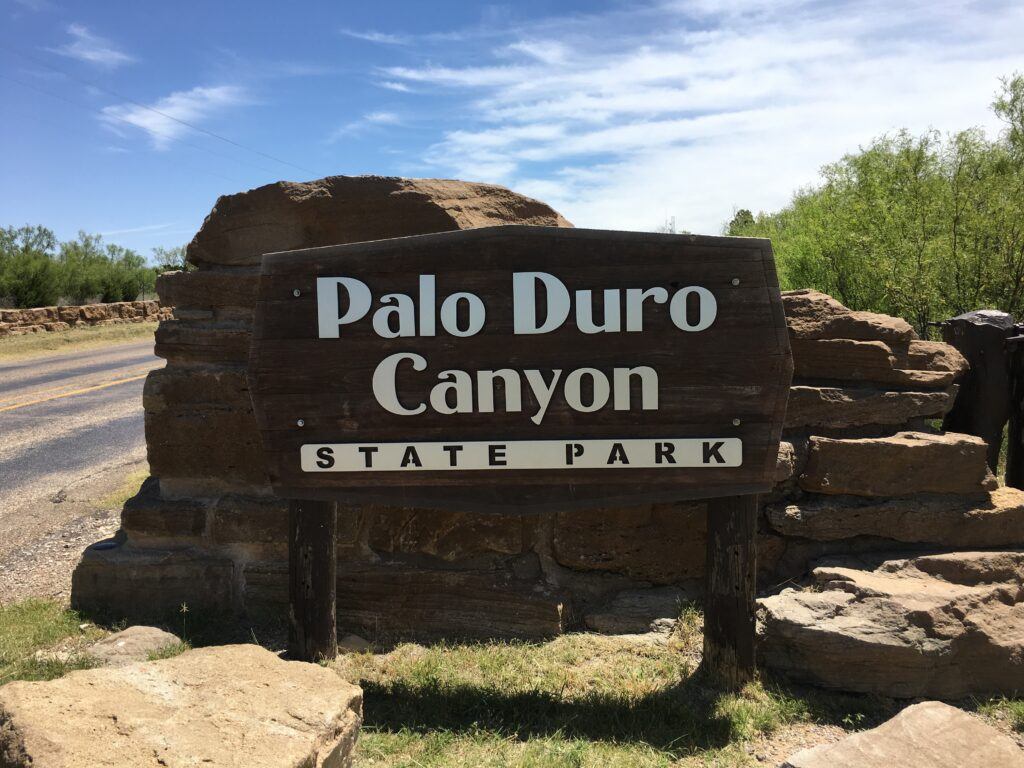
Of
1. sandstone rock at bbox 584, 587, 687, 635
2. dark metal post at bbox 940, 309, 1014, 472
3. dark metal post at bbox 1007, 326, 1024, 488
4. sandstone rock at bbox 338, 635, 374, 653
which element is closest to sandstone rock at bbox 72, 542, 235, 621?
sandstone rock at bbox 338, 635, 374, 653

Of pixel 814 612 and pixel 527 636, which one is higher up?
pixel 814 612

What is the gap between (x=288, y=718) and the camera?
93.0 inches

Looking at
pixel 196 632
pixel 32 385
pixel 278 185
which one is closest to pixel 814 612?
pixel 196 632

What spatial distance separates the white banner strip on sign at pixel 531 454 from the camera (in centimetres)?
294

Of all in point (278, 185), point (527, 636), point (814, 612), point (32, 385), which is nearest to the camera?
point (814, 612)

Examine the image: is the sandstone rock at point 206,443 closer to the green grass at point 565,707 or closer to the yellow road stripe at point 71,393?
the green grass at point 565,707

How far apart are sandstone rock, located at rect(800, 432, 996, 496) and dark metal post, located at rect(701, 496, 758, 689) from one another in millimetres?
756

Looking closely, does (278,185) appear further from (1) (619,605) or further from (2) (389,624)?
(1) (619,605)

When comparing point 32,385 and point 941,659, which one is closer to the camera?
point 941,659

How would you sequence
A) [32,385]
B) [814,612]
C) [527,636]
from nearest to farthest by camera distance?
1. [814,612]
2. [527,636]
3. [32,385]

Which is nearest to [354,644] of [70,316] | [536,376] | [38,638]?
[38,638]

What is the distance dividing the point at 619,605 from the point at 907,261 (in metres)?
6.49

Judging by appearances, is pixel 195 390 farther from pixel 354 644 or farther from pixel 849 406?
pixel 849 406

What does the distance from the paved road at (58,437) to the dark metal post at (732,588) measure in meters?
4.27
